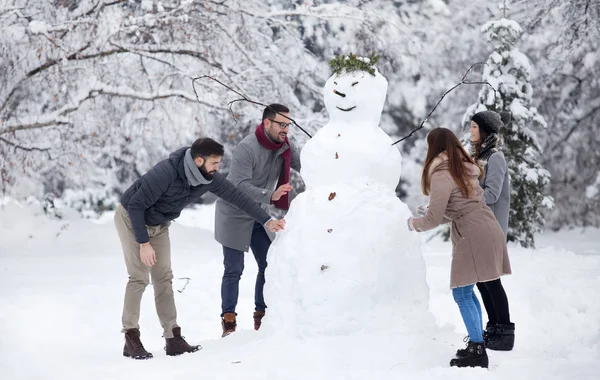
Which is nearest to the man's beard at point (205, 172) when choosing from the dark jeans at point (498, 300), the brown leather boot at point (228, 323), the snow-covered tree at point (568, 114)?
the brown leather boot at point (228, 323)

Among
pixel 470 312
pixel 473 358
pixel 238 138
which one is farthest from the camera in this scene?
pixel 238 138

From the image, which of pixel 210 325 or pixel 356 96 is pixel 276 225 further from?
pixel 210 325

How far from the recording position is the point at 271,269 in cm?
448

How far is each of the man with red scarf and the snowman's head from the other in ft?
2.19

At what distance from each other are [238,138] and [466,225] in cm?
879

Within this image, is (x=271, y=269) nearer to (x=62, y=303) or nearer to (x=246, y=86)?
(x=62, y=303)

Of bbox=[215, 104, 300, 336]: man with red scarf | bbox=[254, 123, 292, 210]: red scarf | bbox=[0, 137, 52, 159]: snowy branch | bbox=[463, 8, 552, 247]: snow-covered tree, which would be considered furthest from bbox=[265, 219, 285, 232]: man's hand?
bbox=[463, 8, 552, 247]: snow-covered tree

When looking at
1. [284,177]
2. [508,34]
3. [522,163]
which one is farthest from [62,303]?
[508,34]

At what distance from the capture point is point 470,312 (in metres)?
3.96

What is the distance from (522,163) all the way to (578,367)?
6.53m

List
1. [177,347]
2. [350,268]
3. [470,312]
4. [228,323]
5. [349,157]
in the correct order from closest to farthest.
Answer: [470,312], [350,268], [349,157], [177,347], [228,323]

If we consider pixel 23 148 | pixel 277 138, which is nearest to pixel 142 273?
pixel 277 138

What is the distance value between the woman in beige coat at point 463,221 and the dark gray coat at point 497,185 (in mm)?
596

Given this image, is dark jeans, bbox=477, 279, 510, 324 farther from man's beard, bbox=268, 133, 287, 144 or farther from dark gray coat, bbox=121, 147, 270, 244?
man's beard, bbox=268, 133, 287, 144
